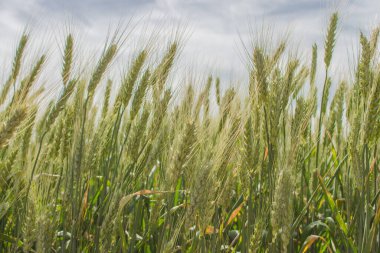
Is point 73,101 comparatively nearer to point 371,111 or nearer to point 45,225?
point 45,225

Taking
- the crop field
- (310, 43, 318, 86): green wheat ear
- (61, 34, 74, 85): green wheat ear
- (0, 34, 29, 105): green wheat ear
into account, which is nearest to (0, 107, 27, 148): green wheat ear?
the crop field

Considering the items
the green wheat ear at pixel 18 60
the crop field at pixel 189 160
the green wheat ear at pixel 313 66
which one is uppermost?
the green wheat ear at pixel 313 66

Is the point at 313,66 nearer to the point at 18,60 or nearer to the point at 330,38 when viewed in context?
the point at 330,38

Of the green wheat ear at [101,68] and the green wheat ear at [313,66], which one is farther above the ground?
the green wheat ear at [313,66]

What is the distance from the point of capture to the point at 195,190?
154cm

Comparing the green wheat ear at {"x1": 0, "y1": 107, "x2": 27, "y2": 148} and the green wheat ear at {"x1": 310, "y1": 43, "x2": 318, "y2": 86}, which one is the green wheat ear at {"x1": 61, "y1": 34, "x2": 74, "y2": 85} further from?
the green wheat ear at {"x1": 310, "y1": 43, "x2": 318, "y2": 86}

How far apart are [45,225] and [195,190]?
1.70 ft

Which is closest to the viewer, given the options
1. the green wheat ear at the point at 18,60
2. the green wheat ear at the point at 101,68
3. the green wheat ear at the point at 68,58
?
the green wheat ear at the point at 101,68

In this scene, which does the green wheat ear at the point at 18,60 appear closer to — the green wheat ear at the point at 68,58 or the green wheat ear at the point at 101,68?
the green wheat ear at the point at 68,58

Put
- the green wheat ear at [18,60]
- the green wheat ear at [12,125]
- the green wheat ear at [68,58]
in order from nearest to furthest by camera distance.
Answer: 1. the green wheat ear at [12,125]
2. the green wheat ear at [68,58]
3. the green wheat ear at [18,60]

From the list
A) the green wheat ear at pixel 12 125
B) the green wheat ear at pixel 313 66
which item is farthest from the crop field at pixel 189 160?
the green wheat ear at pixel 313 66

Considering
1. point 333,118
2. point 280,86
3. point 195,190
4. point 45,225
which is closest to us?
point 195,190

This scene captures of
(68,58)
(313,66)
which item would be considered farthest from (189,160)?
(313,66)

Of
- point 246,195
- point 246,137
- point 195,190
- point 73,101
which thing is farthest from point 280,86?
point 73,101
